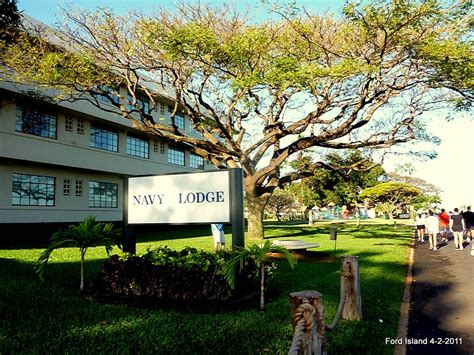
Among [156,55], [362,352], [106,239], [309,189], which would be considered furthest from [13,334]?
[309,189]

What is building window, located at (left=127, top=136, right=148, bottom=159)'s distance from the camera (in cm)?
2947

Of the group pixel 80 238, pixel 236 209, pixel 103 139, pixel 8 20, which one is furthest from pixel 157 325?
pixel 103 139

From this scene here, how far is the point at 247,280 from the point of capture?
24.4 feet

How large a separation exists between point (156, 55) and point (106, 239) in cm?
1130

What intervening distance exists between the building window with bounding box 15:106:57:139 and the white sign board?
603 inches

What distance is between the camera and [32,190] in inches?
872

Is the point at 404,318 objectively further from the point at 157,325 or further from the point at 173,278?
the point at 157,325

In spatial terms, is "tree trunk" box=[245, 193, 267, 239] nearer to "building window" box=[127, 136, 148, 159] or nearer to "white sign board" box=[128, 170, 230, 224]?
"building window" box=[127, 136, 148, 159]

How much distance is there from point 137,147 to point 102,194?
4.78m

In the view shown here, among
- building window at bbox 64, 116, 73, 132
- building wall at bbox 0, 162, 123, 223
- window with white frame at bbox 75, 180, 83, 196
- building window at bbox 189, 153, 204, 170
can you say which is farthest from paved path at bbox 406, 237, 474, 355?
building window at bbox 189, 153, 204, 170

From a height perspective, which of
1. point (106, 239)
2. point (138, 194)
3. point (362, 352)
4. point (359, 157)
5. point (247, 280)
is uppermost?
point (359, 157)

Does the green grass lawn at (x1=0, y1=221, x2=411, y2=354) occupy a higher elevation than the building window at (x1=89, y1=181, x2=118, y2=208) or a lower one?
lower

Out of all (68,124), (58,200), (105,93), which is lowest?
(58,200)

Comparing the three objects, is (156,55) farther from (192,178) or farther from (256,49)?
(192,178)
